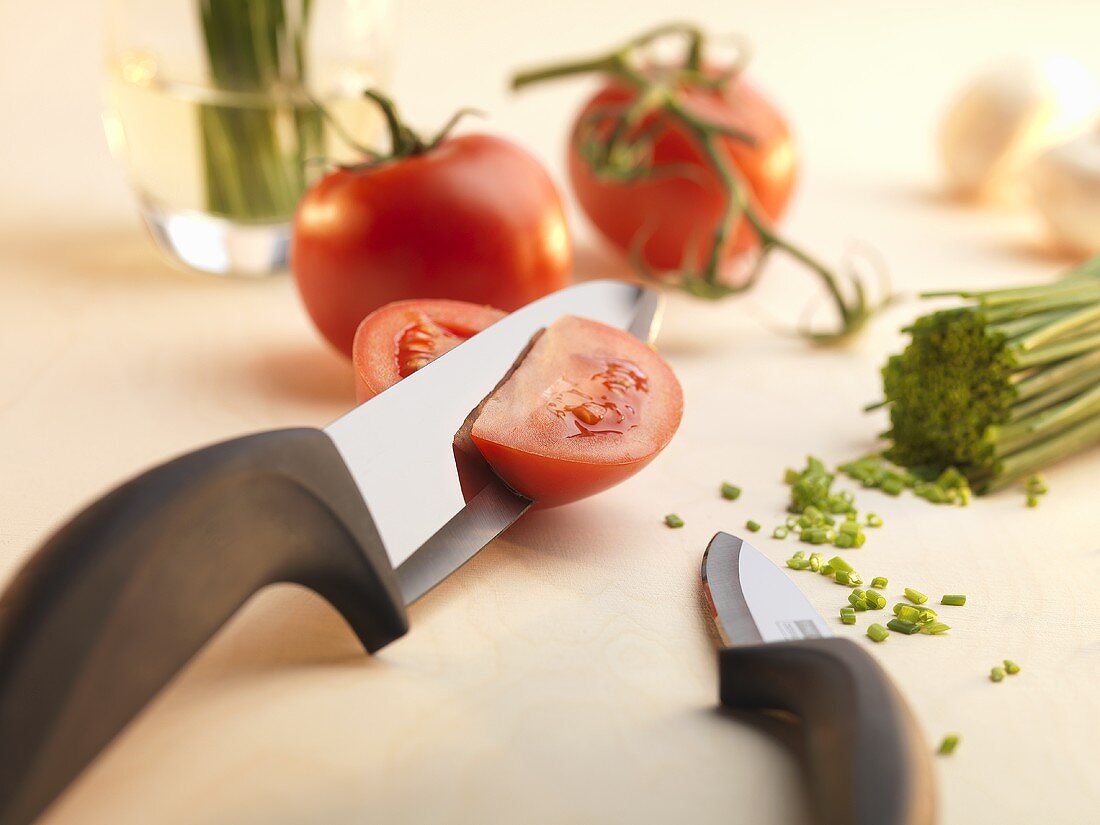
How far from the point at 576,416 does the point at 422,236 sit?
384 mm

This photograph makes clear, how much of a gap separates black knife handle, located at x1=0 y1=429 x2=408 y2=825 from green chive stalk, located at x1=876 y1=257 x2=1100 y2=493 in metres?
0.66

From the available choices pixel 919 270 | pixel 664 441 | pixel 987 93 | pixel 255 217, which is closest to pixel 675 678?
pixel 664 441

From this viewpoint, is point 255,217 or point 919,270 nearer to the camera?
point 255,217

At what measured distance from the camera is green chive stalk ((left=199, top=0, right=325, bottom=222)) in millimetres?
1432

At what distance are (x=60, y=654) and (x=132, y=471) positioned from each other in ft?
1.70

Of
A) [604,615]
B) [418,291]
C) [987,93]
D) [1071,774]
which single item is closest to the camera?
[1071,774]

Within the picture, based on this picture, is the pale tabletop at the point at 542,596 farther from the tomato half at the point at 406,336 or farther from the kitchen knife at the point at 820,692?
the tomato half at the point at 406,336

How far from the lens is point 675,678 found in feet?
2.73

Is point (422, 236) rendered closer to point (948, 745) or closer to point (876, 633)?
point (876, 633)

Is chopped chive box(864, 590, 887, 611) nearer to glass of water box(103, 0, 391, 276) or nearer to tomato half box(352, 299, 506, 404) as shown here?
tomato half box(352, 299, 506, 404)

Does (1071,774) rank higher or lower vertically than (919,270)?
higher

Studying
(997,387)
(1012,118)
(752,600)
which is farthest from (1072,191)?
(752,600)

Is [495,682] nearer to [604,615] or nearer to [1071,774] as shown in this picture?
[604,615]

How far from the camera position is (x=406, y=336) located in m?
1.07
